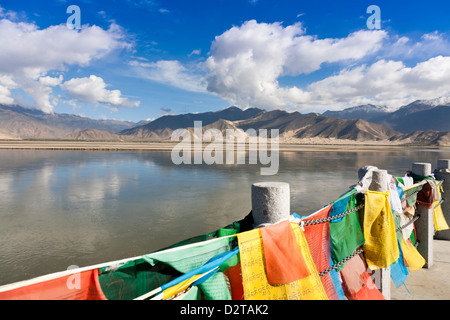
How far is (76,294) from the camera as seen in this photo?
65.9 inches

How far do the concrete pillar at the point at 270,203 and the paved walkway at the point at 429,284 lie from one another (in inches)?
139

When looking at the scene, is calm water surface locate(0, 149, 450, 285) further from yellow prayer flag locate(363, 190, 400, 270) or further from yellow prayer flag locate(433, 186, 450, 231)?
yellow prayer flag locate(363, 190, 400, 270)

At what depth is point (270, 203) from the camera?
2.61 meters

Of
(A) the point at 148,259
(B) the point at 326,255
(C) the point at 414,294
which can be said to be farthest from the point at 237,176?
(A) the point at 148,259

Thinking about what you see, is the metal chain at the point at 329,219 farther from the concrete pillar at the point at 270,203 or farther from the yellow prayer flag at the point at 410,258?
the yellow prayer flag at the point at 410,258

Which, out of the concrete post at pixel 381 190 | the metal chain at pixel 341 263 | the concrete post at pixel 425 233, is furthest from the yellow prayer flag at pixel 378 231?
the concrete post at pixel 425 233

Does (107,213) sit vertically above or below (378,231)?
below

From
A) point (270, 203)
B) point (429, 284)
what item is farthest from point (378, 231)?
point (429, 284)

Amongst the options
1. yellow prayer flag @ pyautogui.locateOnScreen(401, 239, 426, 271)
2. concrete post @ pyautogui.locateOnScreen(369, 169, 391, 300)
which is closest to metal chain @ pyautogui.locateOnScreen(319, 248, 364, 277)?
concrete post @ pyautogui.locateOnScreen(369, 169, 391, 300)

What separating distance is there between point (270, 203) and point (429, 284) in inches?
182

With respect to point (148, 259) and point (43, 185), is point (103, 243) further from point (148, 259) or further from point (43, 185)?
point (43, 185)

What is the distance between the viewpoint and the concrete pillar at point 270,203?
2.59 meters

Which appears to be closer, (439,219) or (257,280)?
(257,280)

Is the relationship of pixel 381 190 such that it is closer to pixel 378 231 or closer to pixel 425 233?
pixel 378 231
